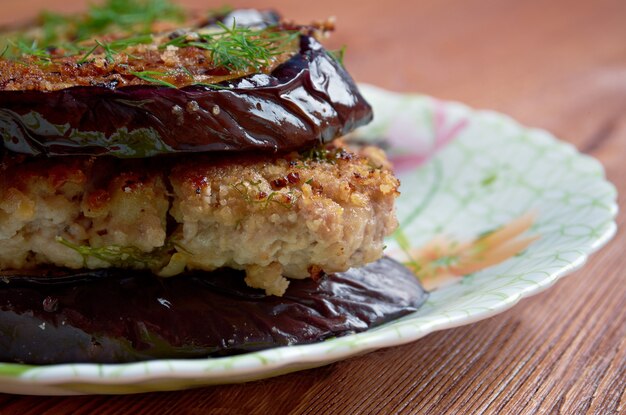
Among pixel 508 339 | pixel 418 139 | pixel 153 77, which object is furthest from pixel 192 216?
pixel 418 139

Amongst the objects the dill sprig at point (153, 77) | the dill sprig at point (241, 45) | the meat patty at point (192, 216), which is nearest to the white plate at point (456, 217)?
the meat patty at point (192, 216)

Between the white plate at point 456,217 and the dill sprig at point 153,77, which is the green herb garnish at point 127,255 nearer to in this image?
the white plate at point 456,217

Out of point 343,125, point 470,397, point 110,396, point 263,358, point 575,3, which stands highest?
point 575,3

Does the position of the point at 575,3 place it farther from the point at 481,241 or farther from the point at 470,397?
the point at 470,397

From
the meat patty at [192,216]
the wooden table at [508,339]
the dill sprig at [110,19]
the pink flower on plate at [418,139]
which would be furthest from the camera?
the pink flower on plate at [418,139]

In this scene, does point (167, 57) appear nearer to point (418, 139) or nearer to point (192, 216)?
point (192, 216)

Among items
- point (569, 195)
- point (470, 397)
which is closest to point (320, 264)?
point (470, 397)

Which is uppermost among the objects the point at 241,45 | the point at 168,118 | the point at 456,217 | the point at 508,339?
the point at 241,45
